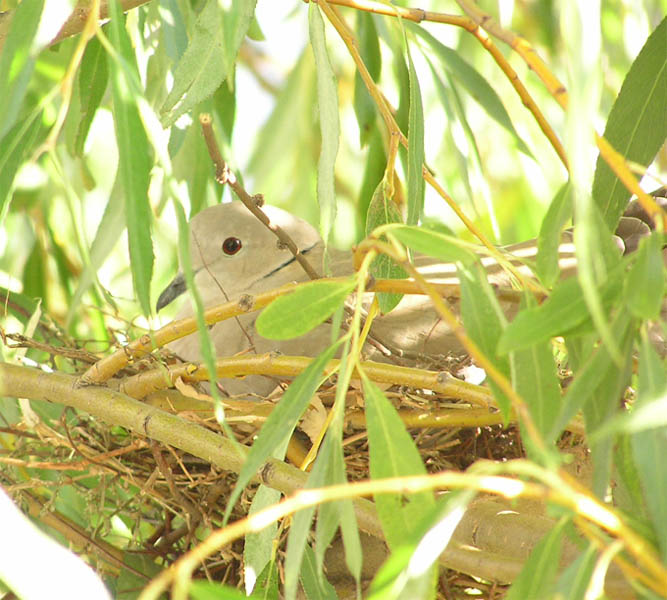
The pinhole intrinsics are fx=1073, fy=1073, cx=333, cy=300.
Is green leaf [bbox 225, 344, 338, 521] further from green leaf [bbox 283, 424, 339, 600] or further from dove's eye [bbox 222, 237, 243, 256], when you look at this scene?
dove's eye [bbox 222, 237, 243, 256]

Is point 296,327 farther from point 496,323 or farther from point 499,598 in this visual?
point 499,598

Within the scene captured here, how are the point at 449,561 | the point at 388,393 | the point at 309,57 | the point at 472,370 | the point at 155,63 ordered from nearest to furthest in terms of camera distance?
the point at 449,561 → the point at 388,393 → the point at 472,370 → the point at 155,63 → the point at 309,57

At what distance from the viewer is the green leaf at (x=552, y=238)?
33.3 inches

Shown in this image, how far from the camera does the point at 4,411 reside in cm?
164

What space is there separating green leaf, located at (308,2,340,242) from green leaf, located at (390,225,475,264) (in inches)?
7.0

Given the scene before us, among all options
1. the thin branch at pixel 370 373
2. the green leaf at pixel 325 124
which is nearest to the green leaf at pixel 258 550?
the thin branch at pixel 370 373

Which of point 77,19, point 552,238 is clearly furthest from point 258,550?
point 77,19

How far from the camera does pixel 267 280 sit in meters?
2.12

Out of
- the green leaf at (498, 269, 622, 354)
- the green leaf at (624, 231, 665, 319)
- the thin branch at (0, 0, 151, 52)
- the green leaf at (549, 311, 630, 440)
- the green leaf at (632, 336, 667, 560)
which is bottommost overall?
the green leaf at (632, 336, 667, 560)

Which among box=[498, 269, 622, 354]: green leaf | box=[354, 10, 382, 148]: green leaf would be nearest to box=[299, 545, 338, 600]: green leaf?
box=[498, 269, 622, 354]: green leaf

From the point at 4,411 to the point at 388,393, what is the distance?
0.65m

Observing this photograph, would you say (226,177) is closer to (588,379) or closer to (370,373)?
(370,373)

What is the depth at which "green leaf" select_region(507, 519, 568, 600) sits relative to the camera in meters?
0.77

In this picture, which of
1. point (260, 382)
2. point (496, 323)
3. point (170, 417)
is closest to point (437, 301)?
point (496, 323)
